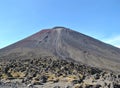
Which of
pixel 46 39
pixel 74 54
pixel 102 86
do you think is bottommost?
pixel 102 86

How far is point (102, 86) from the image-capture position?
2980cm

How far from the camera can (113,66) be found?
7694 centimetres

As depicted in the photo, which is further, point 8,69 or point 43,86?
point 8,69

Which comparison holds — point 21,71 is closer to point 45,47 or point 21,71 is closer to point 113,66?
point 113,66

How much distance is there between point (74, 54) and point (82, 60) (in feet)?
23.5

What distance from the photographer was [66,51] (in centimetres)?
8906

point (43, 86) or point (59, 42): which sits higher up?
point (59, 42)

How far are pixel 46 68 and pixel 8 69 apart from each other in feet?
20.7

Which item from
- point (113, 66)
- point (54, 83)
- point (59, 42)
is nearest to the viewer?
point (54, 83)

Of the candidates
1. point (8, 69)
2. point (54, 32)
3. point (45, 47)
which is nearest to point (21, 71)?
point (8, 69)

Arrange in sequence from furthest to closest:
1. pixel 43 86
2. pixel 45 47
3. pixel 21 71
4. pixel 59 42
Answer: pixel 59 42, pixel 45 47, pixel 21 71, pixel 43 86

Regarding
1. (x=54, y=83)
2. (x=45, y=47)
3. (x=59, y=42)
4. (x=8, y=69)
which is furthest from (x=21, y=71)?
(x=59, y=42)

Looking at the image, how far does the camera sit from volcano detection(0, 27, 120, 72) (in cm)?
7919

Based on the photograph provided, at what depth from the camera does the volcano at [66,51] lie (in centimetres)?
7919
